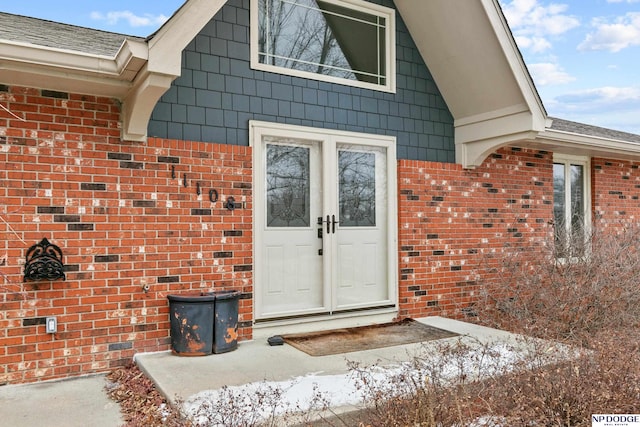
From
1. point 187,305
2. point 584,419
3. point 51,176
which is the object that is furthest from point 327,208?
point 584,419

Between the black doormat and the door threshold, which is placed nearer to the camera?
the black doormat

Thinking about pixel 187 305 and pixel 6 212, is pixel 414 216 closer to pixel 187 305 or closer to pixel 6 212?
pixel 187 305

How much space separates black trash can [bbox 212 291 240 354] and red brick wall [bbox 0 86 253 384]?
37 cm

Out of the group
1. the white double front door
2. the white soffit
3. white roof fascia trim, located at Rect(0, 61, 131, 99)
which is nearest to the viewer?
white roof fascia trim, located at Rect(0, 61, 131, 99)

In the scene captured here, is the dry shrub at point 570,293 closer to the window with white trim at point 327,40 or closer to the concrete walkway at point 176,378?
the concrete walkway at point 176,378

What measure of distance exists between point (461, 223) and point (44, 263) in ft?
17.3

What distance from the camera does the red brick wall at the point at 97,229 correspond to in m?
4.10

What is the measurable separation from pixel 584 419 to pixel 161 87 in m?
3.96

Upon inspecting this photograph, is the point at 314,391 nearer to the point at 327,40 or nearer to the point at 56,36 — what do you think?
the point at 56,36

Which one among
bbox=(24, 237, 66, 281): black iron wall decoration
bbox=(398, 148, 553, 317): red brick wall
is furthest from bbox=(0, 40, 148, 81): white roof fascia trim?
bbox=(398, 148, 553, 317): red brick wall

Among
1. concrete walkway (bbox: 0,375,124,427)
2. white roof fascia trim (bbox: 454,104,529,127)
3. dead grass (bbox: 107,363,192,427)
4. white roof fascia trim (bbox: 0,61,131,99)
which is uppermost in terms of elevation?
white roof fascia trim (bbox: 454,104,529,127)

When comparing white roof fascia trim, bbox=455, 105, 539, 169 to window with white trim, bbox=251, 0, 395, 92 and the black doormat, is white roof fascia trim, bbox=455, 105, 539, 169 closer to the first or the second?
window with white trim, bbox=251, 0, 395, 92

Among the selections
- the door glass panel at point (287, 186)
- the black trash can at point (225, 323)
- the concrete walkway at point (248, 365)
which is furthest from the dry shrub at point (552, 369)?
the door glass panel at point (287, 186)

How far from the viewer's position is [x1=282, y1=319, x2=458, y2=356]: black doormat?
4840 mm
